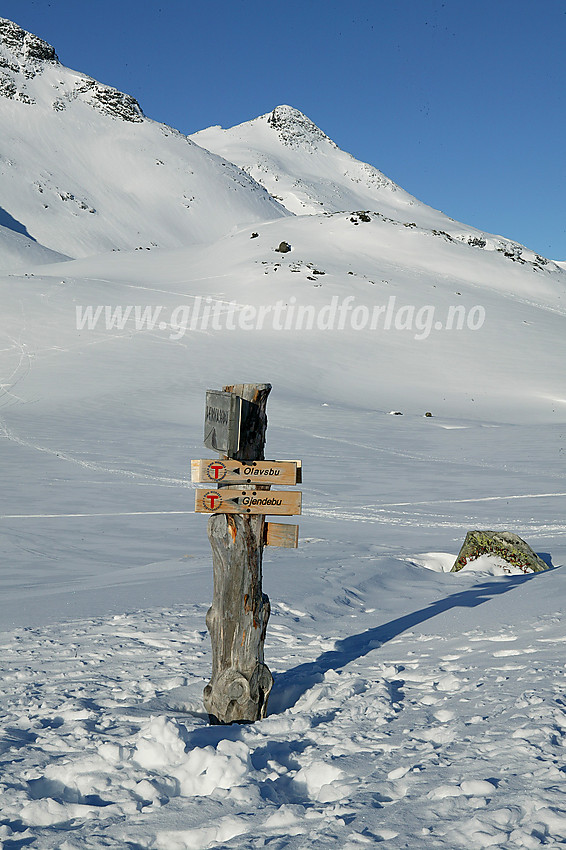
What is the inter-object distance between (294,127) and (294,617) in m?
172

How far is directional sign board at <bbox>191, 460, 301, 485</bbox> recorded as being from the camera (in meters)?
4.12

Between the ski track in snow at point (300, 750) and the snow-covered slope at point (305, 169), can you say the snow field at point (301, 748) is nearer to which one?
the ski track in snow at point (300, 750)

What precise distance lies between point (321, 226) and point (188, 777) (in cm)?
4831

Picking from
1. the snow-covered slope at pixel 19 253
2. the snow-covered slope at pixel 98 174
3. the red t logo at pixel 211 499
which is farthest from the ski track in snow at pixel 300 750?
the snow-covered slope at pixel 98 174

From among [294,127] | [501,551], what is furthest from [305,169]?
[501,551]

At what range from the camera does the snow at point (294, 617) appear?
9.87 ft

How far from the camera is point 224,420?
162 inches

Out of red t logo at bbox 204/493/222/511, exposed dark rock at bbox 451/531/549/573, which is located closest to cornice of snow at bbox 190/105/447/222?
exposed dark rock at bbox 451/531/549/573

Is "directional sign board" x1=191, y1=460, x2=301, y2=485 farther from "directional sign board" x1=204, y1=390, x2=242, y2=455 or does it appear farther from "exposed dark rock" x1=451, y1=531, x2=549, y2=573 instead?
"exposed dark rock" x1=451, y1=531, x2=549, y2=573

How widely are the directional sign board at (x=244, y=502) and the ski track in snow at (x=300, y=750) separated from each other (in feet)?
3.76

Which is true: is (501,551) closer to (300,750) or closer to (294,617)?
(294,617)

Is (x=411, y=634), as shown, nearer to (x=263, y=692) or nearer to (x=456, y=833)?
(x=263, y=692)

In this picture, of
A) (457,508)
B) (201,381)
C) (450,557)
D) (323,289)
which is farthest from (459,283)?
(450,557)

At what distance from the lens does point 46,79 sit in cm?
9969
